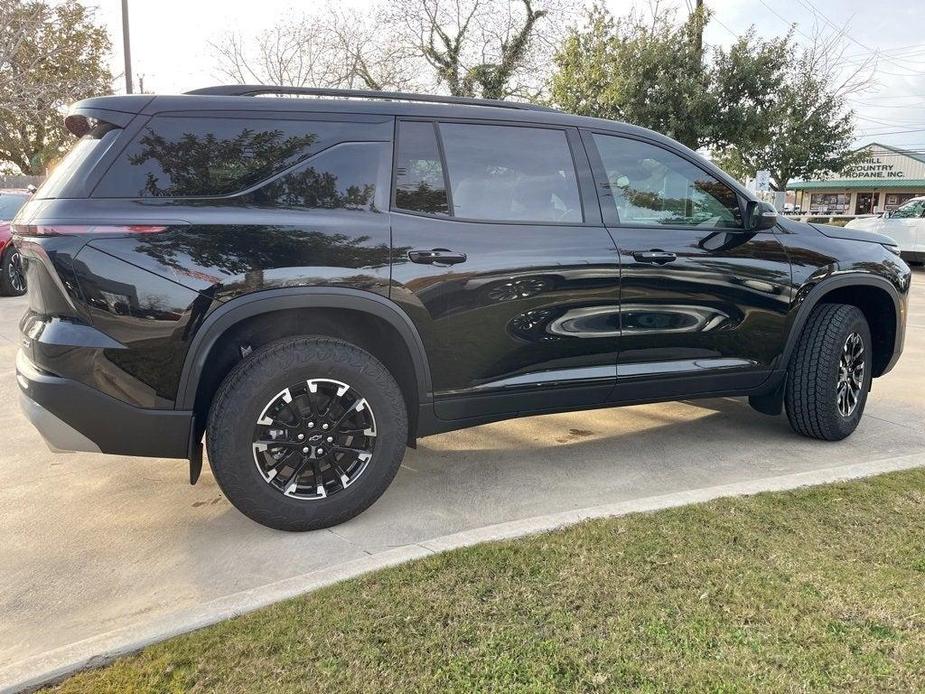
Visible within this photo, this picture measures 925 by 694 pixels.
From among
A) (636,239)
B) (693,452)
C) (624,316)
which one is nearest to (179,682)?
(624,316)

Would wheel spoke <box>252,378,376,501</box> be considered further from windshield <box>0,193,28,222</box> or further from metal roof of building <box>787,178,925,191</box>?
metal roof of building <box>787,178,925,191</box>

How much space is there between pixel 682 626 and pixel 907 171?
52304 millimetres

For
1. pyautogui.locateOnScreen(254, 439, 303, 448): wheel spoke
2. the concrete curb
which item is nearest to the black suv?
pyautogui.locateOnScreen(254, 439, 303, 448): wheel spoke

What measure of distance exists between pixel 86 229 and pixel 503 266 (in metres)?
1.70

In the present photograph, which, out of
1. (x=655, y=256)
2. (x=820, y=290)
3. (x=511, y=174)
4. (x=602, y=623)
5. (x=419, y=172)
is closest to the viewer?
(x=602, y=623)

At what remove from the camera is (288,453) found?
2949 mm

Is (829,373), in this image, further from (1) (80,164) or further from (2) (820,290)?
(1) (80,164)

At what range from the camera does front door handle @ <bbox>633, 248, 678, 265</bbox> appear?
3545 mm

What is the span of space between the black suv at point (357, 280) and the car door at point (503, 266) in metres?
0.01

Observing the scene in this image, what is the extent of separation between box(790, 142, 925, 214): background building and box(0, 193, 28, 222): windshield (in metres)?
42.2

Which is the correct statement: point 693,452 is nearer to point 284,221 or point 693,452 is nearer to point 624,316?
point 624,316

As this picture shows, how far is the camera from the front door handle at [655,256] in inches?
140

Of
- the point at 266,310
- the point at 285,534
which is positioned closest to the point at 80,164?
the point at 266,310

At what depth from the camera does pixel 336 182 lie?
3.00m
